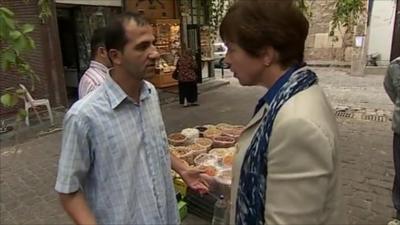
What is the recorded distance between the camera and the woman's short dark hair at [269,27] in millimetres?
1158

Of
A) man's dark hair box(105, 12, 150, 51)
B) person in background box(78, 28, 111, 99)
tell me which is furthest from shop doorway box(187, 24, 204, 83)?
man's dark hair box(105, 12, 150, 51)

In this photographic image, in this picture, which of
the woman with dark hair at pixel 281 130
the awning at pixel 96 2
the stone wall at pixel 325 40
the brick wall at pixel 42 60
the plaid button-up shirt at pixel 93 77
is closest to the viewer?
the woman with dark hair at pixel 281 130

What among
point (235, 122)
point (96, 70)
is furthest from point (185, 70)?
point (96, 70)

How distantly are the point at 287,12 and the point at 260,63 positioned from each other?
0.61ft

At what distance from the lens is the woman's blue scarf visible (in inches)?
45.4

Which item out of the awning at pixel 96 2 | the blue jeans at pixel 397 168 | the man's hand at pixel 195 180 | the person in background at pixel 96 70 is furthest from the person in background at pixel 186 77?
the man's hand at pixel 195 180

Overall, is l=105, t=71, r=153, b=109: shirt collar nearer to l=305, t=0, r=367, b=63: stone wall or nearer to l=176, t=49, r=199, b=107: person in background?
l=176, t=49, r=199, b=107: person in background

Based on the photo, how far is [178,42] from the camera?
13227 mm

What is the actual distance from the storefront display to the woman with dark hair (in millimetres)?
11203

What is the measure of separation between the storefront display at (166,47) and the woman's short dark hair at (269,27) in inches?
442

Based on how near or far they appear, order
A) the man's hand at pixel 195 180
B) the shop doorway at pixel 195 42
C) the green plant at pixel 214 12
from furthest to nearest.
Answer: the shop doorway at pixel 195 42
the green plant at pixel 214 12
the man's hand at pixel 195 180

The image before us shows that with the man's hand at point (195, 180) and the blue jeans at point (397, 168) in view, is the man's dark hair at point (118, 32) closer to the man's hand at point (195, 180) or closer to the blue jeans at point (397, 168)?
the man's hand at point (195, 180)

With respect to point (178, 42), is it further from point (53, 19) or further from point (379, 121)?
point (379, 121)

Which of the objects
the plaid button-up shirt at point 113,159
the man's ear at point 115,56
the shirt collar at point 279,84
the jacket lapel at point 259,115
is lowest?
the plaid button-up shirt at point 113,159
